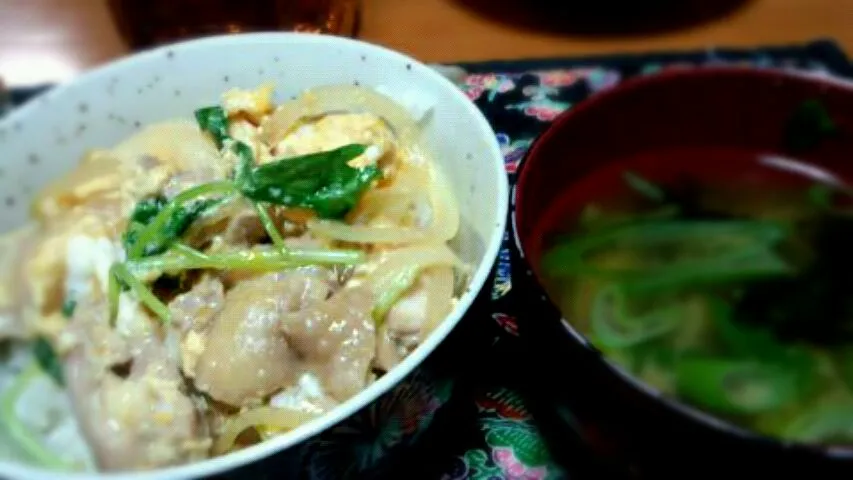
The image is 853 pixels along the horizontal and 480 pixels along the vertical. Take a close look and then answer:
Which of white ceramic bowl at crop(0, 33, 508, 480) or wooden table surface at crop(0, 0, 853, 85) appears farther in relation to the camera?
wooden table surface at crop(0, 0, 853, 85)

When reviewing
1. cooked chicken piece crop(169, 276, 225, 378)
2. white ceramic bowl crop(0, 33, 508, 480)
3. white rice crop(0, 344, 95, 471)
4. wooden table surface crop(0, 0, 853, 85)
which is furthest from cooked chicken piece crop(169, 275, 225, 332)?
wooden table surface crop(0, 0, 853, 85)

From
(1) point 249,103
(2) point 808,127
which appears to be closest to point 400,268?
(1) point 249,103

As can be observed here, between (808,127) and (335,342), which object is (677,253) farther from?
(335,342)

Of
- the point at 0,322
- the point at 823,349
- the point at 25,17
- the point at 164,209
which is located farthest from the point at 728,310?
the point at 25,17

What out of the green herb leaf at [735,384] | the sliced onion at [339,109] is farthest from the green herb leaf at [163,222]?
the green herb leaf at [735,384]

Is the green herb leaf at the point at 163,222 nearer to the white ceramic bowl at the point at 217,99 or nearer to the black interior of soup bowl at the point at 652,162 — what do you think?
the white ceramic bowl at the point at 217,99

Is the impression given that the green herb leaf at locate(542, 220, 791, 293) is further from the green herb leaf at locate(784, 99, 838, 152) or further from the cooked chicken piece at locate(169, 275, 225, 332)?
the cooked chicken piece at locate(169, 275, 225, 332)

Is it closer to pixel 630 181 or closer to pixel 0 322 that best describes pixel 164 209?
pixel 0 322

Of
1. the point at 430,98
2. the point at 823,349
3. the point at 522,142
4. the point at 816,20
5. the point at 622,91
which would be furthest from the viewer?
the point at 816,20
